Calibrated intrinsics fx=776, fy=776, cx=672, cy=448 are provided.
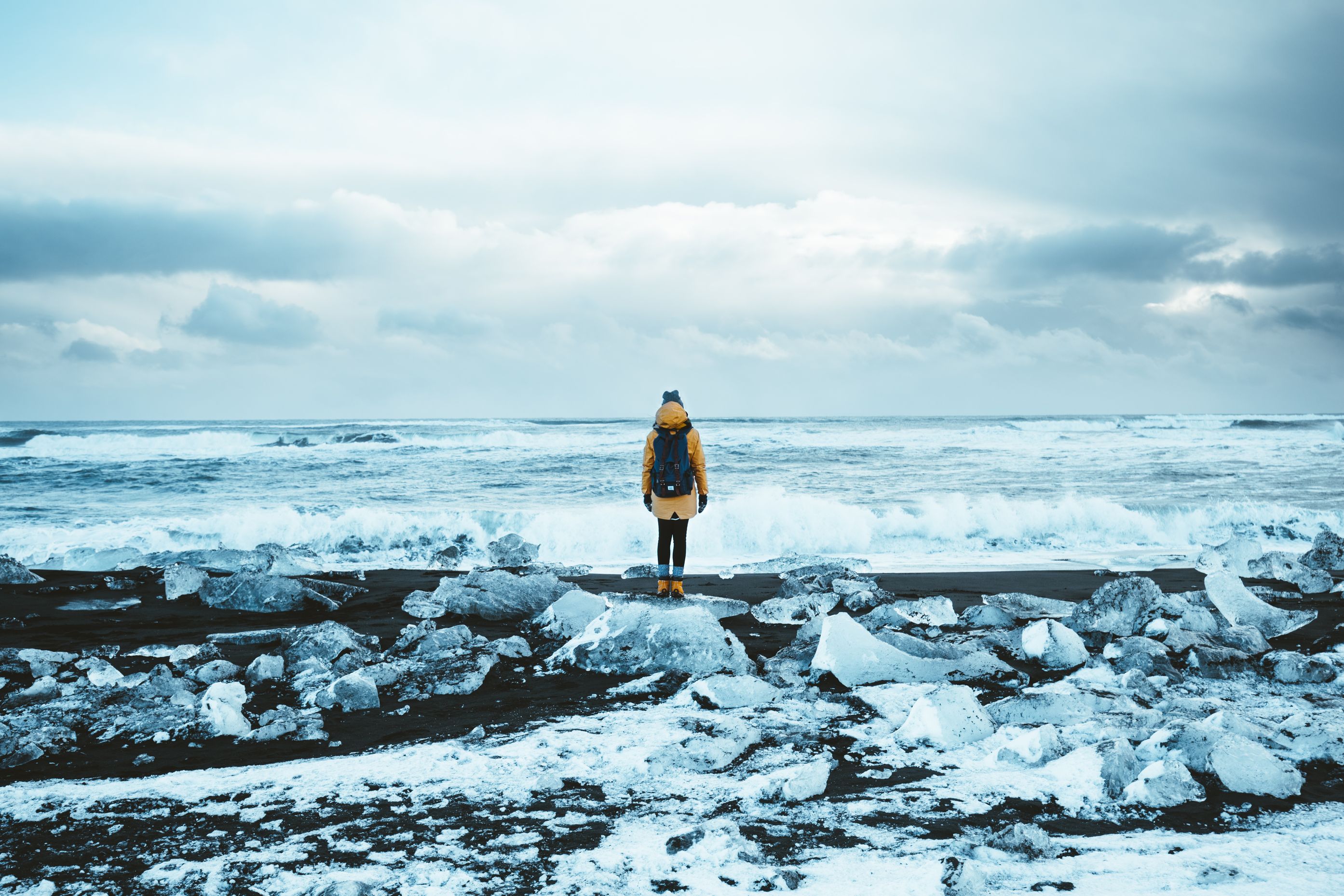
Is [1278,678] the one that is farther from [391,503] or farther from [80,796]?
[391,503]

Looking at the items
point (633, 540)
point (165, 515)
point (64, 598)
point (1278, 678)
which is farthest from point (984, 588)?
point (165, 515)

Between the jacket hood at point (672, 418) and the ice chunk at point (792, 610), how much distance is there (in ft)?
5.45

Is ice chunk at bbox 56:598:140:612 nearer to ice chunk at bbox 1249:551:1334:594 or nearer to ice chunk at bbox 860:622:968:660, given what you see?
ice chunk at bbox 860:622:968:660

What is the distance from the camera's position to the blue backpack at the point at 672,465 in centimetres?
661

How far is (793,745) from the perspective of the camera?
136 inches

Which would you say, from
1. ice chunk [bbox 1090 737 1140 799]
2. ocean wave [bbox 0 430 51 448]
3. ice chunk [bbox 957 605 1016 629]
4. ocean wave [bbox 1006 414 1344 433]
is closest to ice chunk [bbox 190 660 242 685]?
ice chunk [bbox 1090 737 1140 799]

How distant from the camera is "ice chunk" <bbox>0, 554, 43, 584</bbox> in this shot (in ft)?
24.8

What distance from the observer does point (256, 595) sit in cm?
683

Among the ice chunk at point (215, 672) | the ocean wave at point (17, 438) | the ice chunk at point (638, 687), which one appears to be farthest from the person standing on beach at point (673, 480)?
the ocean wave at point (17, 438)

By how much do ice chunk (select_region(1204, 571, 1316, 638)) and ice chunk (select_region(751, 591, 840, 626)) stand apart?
280 cm

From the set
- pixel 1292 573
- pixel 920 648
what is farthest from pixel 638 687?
pixel 1292 573

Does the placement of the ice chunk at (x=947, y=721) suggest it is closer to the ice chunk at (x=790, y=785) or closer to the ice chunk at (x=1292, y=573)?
the ice chunk at (x=790, y=785)

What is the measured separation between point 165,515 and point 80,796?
11731 millimetres

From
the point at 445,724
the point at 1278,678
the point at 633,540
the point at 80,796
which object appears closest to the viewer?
the point at 80,796
